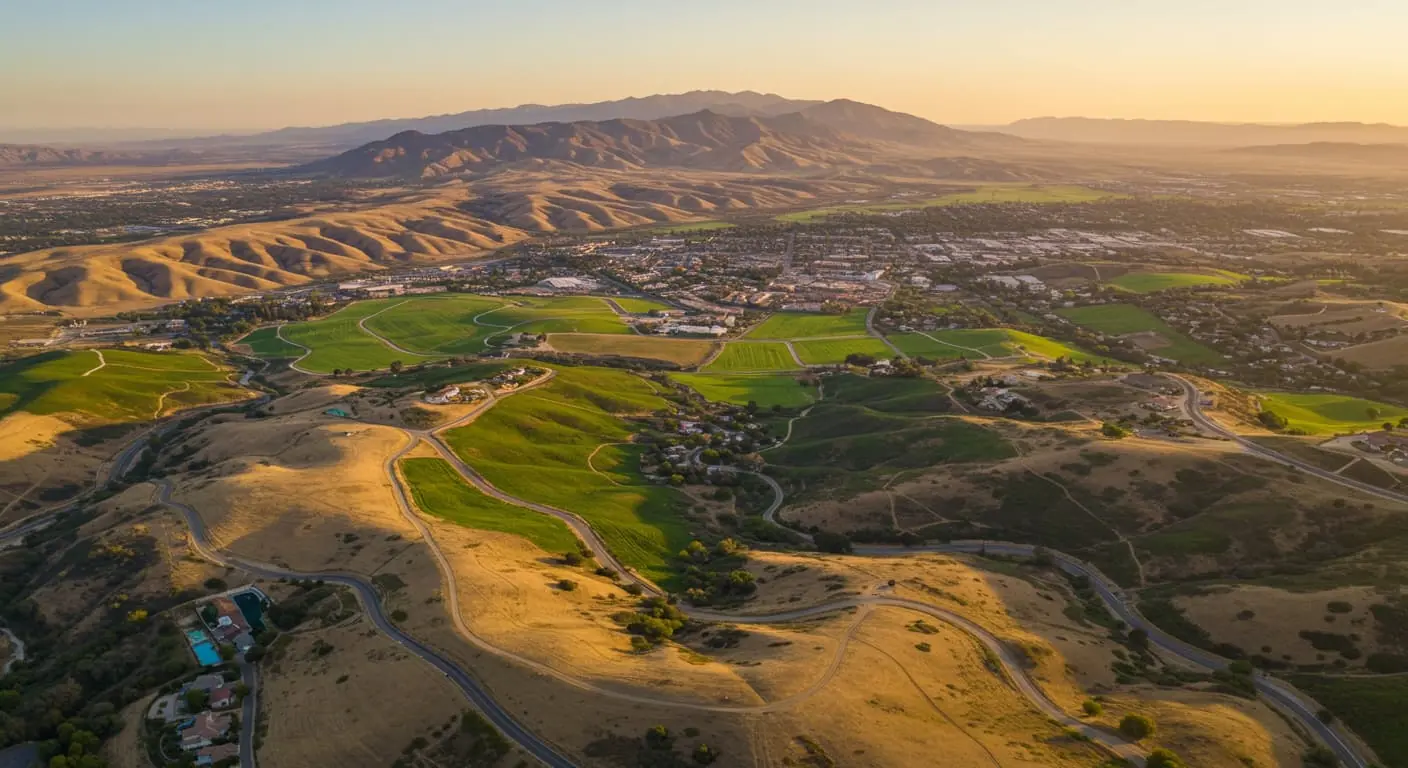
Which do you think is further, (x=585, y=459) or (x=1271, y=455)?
(x=585, y=459)

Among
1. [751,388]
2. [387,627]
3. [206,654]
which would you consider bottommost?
[751,388]

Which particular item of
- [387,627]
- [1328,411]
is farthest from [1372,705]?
[1328,411]

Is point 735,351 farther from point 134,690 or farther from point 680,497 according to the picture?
point 134,690

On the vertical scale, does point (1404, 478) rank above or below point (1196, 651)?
above

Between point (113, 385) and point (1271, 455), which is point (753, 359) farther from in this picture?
point (113, 385)

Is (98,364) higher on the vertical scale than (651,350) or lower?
higher

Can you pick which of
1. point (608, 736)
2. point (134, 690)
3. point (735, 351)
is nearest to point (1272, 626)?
point (608, 736)
